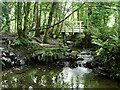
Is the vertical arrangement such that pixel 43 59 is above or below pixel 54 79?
above

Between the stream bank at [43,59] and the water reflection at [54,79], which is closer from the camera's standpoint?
the water reflection at [54,79]

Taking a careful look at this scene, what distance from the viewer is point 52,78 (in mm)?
3508

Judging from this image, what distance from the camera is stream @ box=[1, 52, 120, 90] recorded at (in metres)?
3.11

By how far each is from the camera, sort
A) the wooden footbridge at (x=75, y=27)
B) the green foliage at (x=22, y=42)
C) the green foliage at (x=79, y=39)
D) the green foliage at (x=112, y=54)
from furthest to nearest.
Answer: the wooden footbridge at (x=75, y=27) < the green foliage at (x=79, y=39) < the green foliage at (x=22, y=42) < the green foliage at (x=112, y=54)

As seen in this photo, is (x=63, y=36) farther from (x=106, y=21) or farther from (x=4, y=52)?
(x=4, y=52)

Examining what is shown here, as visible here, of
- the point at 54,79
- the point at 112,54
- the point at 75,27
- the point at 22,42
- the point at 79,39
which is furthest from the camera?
the point at 75,27

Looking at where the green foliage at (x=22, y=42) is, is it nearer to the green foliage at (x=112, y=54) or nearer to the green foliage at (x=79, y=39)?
the green foliage at (x=112, y=54)

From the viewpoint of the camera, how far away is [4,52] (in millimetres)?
4059

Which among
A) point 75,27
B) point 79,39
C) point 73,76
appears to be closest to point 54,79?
point 73,76

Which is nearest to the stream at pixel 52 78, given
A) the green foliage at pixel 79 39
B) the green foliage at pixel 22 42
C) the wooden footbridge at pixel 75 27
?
the green foliage at pixel 22 42

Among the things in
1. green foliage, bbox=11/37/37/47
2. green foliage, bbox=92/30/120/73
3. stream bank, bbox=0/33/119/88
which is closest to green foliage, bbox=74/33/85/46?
stream bank, bbox=0/33/119/88

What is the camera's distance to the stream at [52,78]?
3.11m

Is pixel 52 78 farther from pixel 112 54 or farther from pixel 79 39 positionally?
pixel 79 39

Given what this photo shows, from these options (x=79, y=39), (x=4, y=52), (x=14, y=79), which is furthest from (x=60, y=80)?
(x=79, y=39)
